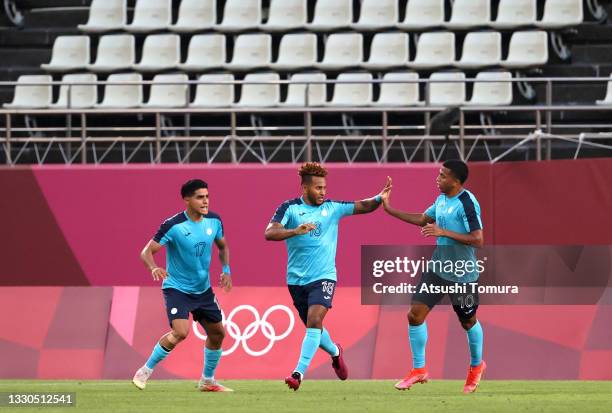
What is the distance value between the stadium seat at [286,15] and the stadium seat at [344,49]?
0.78 meters

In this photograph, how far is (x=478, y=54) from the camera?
23.2m

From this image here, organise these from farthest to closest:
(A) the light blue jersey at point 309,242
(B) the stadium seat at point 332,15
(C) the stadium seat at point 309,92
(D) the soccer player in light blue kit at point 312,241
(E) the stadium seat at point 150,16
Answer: (E) the stadium seat at point 150,16, (B) the stadium seat at point 332,15, (C) the stadium seat at point 309,92, (A) the light blue jersey at point 309,242, (D) the soccer player in light blue kit at point 312,241

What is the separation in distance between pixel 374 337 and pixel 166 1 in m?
9.32

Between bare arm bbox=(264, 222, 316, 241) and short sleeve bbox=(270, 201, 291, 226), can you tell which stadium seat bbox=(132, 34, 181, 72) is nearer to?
short sleeve bbox=(270, 201, 291, 226)

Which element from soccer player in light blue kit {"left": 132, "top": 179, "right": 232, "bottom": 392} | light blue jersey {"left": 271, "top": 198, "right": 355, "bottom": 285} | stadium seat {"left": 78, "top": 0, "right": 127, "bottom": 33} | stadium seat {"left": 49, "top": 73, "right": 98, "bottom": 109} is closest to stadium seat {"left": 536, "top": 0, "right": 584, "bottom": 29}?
stadium seat {"left": 78, "top": 0, "right": 127, "bottom": 33}

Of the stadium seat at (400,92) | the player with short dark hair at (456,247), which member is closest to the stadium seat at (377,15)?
the stadium seat at (400,92)

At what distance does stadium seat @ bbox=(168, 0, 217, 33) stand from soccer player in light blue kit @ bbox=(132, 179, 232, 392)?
10441mm

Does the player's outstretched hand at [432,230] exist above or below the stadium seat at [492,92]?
below

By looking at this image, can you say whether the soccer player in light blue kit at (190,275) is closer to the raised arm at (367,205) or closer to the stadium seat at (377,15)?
the raised arm at (367,205)

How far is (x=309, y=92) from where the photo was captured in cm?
2273

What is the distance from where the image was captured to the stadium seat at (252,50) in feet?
77.2

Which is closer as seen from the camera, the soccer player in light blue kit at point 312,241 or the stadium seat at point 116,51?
the soccer player in light blue kit at point 312,241

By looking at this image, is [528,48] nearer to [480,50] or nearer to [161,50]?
[480,50]

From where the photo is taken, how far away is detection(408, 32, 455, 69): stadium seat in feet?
76.1
